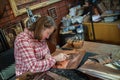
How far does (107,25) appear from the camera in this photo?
284 cm

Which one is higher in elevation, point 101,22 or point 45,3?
point 45,3

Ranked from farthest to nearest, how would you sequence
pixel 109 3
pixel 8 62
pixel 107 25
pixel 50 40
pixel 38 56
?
pixel 109 3, pixel 107 25, pixel 8 62, pixel 50 40, pixel 38 56

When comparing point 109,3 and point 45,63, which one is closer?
point 45,63

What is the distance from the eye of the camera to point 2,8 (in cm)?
215

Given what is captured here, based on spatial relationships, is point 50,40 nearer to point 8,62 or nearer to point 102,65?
point 102,65

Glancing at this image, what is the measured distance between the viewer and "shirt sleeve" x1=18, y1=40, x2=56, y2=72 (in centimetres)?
123

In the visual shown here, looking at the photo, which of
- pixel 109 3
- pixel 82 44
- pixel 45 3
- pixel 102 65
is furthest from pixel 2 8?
pixel 109 3

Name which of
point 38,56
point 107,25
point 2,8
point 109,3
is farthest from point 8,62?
point 109,3

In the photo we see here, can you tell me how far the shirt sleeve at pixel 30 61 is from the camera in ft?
4.04

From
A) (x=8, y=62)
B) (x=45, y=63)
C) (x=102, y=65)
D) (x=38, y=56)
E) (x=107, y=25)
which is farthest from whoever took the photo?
(x=107, y=25)

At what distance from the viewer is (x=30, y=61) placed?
123 cm

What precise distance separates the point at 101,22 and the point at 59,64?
187 centimetres

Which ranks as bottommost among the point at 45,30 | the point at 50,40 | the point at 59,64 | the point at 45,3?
the point at 59,64

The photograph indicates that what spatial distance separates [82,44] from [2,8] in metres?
1.23
